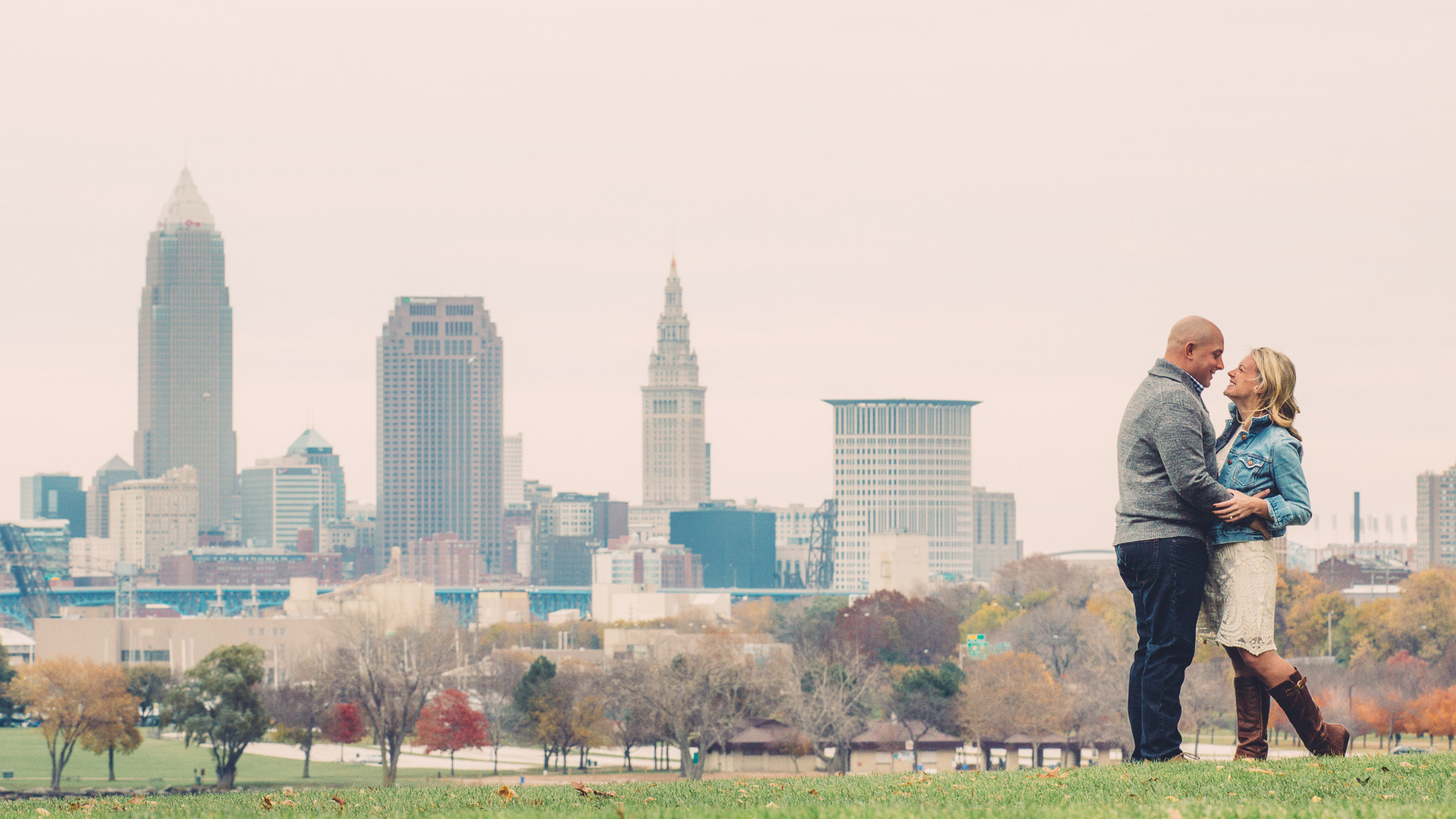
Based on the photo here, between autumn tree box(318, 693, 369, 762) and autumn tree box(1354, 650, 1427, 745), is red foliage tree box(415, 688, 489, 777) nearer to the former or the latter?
autumn tree box(318, 693, 369, 762)

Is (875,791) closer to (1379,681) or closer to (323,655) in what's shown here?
(1379,681)

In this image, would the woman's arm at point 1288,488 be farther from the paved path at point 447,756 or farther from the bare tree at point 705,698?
the paved path at point 447,756

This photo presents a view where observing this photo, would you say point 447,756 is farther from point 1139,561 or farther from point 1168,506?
point 1168,506

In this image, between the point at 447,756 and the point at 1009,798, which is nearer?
the point at 1009,798

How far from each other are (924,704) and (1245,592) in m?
56.2

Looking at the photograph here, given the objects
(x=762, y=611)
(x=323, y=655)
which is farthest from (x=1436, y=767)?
(x=762, y=611)

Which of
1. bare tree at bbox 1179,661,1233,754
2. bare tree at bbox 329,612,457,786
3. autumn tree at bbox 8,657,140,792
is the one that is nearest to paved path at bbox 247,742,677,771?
bare tree at bbox 329,612,457,786

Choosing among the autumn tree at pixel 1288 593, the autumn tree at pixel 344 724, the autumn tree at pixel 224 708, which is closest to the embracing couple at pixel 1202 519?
the autumn tree at pixel 224 708

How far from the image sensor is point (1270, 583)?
34.8ft

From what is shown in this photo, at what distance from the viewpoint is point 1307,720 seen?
10.8 metres

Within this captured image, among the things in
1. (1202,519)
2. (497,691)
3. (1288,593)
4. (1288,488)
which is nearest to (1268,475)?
(1288,488)

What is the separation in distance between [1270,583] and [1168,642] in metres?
0.76

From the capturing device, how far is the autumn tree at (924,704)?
65.5 m

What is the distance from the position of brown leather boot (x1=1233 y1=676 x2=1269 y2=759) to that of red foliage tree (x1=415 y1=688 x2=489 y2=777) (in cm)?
5720
